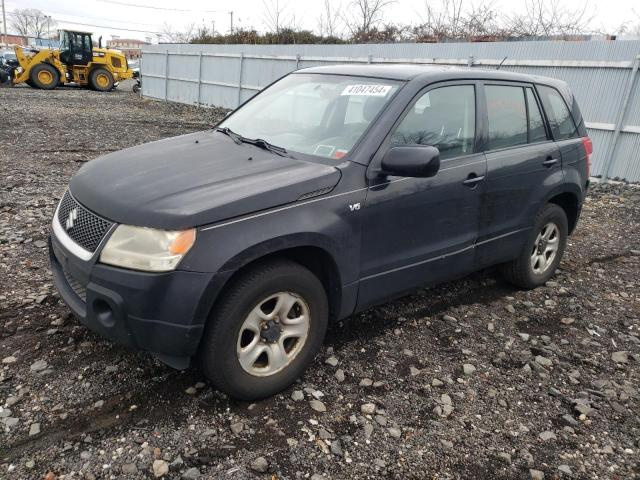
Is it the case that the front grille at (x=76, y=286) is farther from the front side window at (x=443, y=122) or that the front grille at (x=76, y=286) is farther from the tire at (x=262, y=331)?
the front side window at (x=443, y=122)

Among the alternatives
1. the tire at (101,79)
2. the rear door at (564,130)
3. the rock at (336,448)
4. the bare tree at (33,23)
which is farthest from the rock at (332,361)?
the bare tree at (33,23)

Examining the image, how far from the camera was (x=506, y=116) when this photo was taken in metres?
3.96

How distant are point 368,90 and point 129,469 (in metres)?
2.58

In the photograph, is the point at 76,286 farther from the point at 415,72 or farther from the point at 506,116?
the point at 506,116

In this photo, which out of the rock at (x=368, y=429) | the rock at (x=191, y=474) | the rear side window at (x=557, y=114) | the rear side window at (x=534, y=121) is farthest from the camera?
the rear side window at (x=557, y=114)

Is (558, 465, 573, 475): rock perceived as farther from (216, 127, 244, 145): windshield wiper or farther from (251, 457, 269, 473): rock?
(216, 127, 244, 145): windshield wiper

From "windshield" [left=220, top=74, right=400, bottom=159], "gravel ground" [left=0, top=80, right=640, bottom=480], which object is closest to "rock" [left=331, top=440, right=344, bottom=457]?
"gravel ground" [left=0, top=80, right=640, bottom=480]

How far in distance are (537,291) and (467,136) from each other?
182 cm

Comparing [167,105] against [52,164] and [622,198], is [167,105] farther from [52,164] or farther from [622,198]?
[622,198]

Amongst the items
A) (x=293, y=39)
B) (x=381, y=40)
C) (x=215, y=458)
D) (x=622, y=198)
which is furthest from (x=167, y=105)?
(x=215, y=458)

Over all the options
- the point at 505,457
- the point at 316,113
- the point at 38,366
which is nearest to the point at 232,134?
the point at 316,113

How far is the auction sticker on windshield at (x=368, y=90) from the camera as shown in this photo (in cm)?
335

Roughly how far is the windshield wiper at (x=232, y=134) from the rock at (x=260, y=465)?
199 cm

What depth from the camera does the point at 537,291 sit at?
4.66 metres
